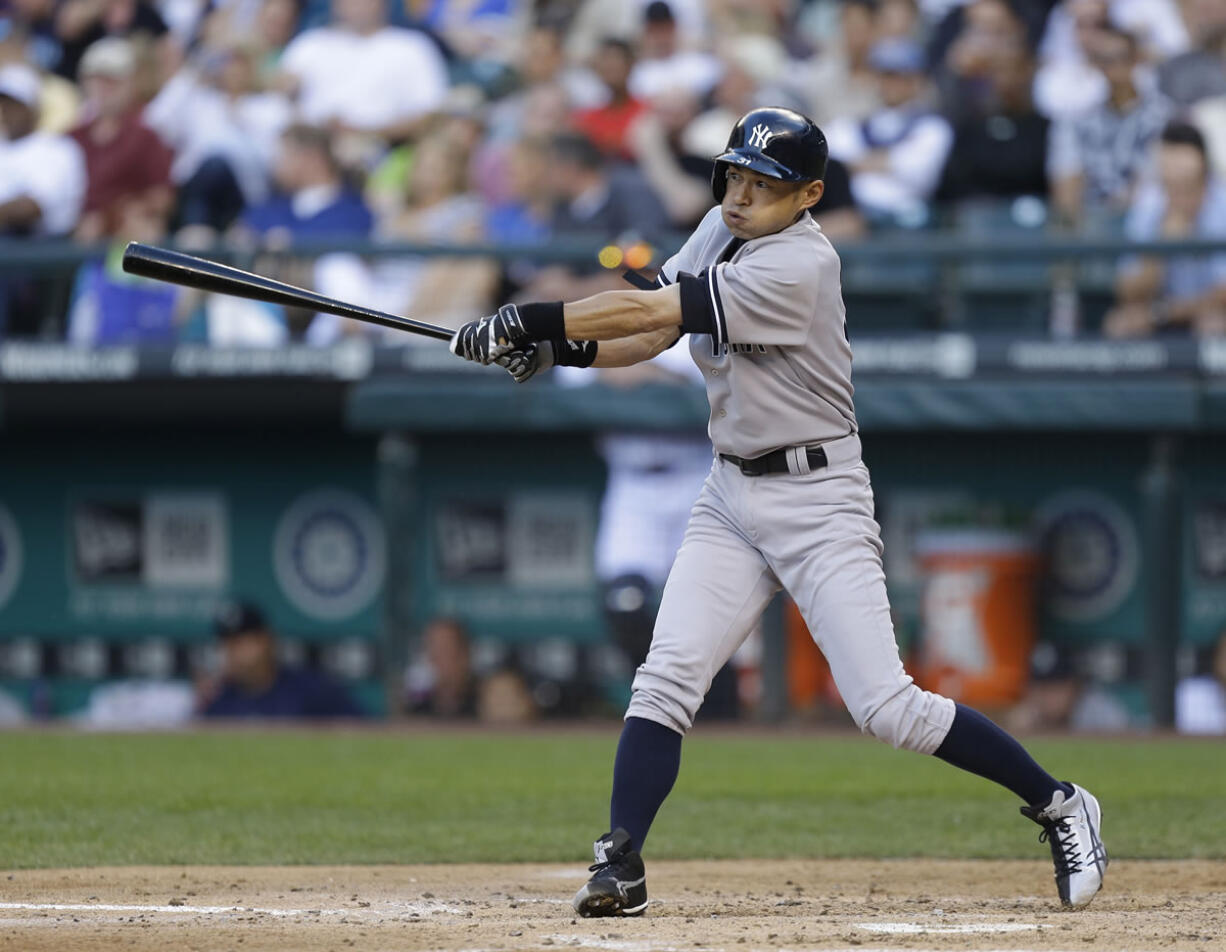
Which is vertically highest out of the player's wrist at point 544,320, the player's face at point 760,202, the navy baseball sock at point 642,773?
the player's face at point 760,202

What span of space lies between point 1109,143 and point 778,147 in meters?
5.40

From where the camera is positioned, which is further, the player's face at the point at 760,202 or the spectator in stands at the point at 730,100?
the spectator in stands at the point at 730,100

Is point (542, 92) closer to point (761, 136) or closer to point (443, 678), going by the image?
point (443, 678)

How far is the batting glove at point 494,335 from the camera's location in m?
4.05

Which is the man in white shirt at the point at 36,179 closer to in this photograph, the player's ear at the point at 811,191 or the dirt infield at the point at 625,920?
the dirt infield at the point at 625,920

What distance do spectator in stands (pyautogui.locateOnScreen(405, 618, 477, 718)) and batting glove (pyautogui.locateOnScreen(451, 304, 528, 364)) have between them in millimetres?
5203

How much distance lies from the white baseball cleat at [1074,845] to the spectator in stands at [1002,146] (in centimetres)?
531

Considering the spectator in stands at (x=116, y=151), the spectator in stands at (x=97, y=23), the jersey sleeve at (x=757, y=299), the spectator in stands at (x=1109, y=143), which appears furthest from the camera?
the spectator in stands at (x=97, y=23)

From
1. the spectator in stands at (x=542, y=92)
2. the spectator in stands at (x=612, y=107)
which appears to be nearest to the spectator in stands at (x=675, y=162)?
the spectator in stands at (x=612, y=107)

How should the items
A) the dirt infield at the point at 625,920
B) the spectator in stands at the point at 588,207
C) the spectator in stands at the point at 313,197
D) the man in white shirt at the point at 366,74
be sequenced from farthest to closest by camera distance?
the man in white shirt at the point at 366,74 < the spectator in stands at the point at 313,197 < the spectator in stands at the point at 588,207 < the dirt infield at the point at 625,920

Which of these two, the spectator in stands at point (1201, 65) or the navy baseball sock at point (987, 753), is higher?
the spectator in stands at point (1201, 65)

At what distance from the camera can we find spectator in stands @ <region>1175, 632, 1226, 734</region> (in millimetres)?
8773

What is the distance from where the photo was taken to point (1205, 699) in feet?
29.2

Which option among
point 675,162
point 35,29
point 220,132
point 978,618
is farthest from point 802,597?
Answer: point 35,29
